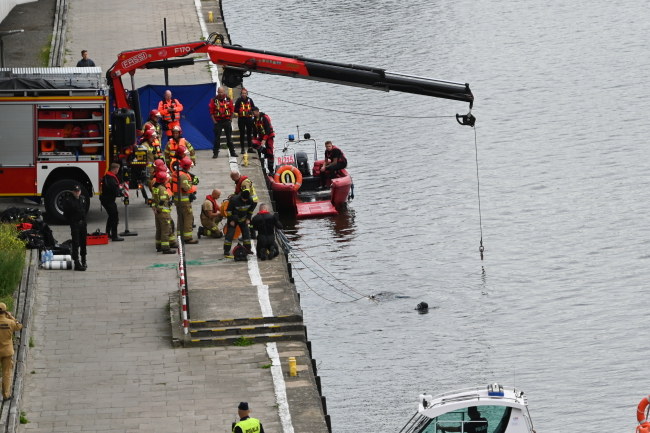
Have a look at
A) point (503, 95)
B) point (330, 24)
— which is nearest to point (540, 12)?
point (330, 24)

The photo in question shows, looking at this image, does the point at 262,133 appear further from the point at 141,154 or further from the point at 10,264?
the point at 10,264

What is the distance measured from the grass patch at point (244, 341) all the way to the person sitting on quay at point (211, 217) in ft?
19.3

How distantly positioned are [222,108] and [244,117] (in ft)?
3.90

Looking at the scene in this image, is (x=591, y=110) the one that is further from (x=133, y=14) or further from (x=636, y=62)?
(x=133, y=14)

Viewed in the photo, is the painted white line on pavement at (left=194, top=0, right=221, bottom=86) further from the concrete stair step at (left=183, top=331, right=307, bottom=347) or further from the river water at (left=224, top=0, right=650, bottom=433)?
the concrete stair step at (left=183, top=331, right=307, bottom=347)

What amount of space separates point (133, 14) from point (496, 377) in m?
31.9

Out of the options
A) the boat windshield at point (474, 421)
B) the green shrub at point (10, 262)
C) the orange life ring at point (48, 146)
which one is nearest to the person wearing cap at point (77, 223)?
the green shrub at point (10, 262)

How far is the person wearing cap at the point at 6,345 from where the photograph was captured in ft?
82.5

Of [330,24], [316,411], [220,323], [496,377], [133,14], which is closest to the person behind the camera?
[316,411]

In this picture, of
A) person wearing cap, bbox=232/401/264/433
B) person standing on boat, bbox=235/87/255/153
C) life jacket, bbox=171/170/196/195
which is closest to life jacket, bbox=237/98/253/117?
person standing on boat, bbox=235/87/255/153

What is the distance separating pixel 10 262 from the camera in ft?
99.2

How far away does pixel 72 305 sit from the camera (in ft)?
102

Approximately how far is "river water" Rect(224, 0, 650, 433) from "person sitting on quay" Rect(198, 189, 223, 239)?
296 cm

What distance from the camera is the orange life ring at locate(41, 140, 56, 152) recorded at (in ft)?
115
